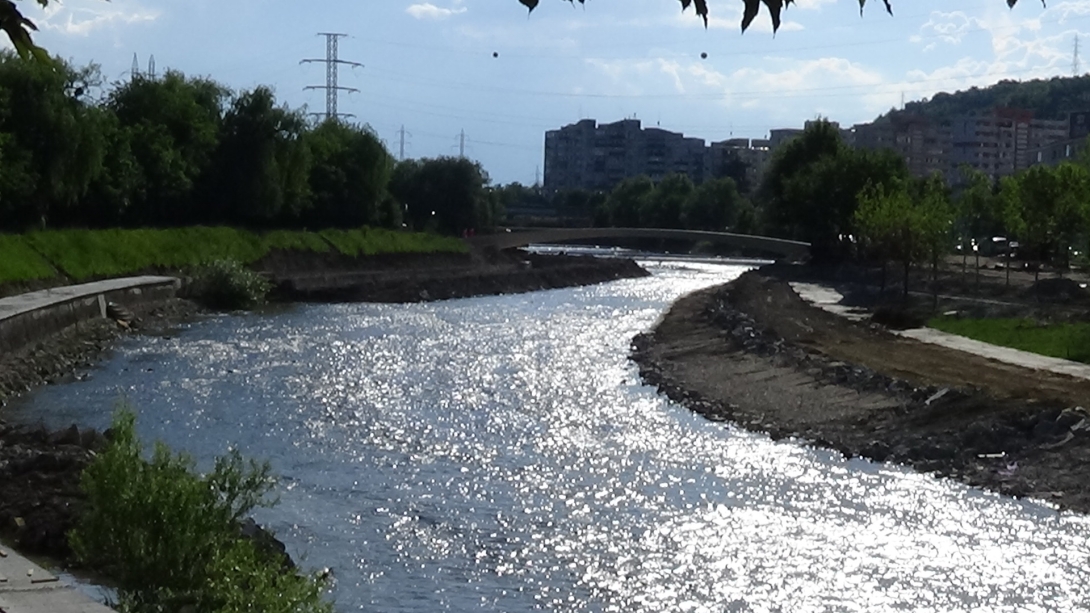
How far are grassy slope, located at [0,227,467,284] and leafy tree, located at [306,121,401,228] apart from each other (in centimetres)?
Answer: 203

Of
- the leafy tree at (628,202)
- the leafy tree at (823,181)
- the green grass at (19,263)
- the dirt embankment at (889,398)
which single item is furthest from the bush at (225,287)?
the leafy tree at (628,202)

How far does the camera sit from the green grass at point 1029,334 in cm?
3816

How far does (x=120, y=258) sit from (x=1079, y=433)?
145 ft

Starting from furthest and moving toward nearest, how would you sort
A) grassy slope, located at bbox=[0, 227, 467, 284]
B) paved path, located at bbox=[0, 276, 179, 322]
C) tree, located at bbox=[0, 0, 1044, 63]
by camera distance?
1. grassy slope, located at bbox=[0, 227, 467, 284]
2. paved path, located at bbox=[0, 276, 179, 322]
3. tree, located at bbox=[0, 0, 1044, 63]

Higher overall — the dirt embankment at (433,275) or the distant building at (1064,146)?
the distant building at (1064,146)

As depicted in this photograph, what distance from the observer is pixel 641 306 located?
236 ft

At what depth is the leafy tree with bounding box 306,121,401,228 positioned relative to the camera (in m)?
87.8

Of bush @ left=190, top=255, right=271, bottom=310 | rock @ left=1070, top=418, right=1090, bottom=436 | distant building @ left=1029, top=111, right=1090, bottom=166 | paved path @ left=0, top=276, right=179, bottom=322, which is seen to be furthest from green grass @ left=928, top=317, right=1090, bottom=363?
distant building @ left=1029, top=111, right=1090, bottom=166

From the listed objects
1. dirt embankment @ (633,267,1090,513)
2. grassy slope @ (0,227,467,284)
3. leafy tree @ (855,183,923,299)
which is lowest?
dirt embankment @ (633,267,1090,513)

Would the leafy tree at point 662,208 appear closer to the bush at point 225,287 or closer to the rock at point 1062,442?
the bush at point 225,287

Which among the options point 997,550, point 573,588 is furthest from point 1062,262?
point 573,588

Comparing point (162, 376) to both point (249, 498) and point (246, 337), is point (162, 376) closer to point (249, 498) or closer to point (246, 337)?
point (246, 337)

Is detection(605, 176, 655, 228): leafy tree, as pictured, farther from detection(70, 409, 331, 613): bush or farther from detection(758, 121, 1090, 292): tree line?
detection(70, 409, 331, 613): bush

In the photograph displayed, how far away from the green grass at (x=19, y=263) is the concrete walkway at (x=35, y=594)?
3648 centimetres
